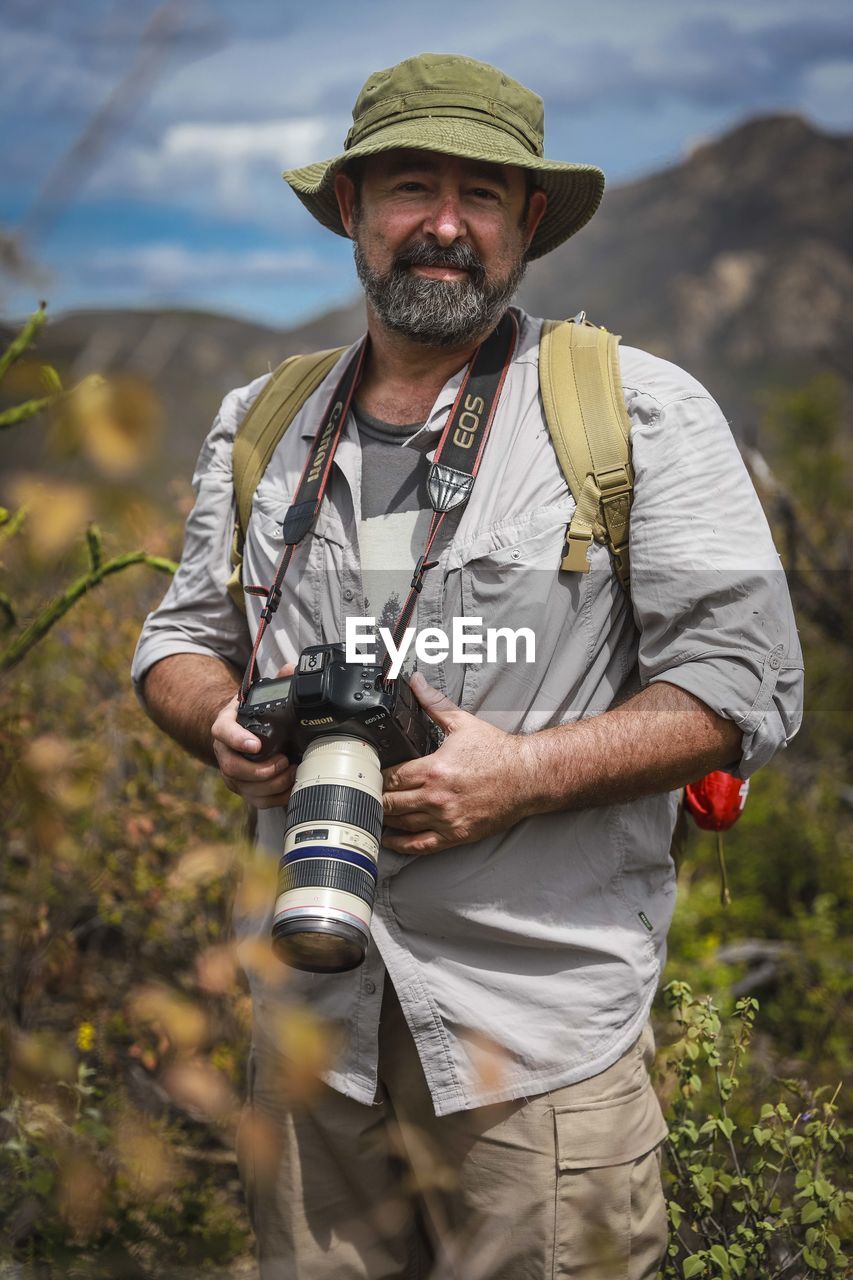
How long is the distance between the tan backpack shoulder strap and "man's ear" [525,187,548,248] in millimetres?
484

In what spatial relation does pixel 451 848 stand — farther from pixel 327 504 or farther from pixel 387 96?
pixel 387 96

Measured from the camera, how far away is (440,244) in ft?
7.64

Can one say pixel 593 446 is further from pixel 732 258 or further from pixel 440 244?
pixel 732 258

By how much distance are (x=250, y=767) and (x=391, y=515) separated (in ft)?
1.88

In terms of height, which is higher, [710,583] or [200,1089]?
[710,583]

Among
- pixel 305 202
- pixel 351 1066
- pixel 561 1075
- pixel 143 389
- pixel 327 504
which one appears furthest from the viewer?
pixel 305 202

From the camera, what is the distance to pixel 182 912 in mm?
4176

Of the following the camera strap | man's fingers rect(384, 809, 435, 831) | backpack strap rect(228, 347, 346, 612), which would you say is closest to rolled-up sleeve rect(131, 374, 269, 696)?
backpack strap rect(228, 347, 346, 612)

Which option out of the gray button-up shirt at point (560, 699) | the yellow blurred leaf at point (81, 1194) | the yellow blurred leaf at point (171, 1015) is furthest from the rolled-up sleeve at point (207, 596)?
the yellow blurred leaf at point (171, 1015)

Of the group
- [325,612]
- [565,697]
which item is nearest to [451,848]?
[565,697]

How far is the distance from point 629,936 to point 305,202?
1768 millimetres

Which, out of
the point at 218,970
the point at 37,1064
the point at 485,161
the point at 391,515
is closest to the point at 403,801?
the point at 391,515

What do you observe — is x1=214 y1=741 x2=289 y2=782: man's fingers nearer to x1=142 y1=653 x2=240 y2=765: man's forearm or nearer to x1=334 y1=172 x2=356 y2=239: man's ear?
x1=142 y1=653 x2=240 y2=765: man's forearm

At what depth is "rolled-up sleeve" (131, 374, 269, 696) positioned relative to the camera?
253 centimetres
